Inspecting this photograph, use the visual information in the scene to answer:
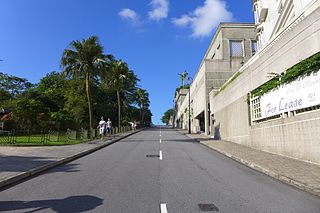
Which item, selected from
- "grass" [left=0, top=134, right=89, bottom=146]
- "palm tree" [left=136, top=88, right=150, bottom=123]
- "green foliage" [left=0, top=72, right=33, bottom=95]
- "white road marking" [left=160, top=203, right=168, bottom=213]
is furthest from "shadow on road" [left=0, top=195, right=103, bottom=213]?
"palm tree" [left=136, top=88, right=150, bottom=123]

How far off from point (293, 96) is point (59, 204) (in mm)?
9845

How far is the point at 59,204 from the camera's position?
6328 mm

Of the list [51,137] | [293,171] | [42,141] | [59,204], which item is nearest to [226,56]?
[51,137]

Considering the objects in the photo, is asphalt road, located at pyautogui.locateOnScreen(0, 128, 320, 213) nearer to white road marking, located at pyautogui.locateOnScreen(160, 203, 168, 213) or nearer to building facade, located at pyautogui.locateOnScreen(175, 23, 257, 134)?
white road marking, located at pyautogui.locateOnScreen(160, 203, 168, 213)

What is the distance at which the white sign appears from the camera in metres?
10.5

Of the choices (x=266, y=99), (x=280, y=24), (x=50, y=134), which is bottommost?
(x=50, y=134)

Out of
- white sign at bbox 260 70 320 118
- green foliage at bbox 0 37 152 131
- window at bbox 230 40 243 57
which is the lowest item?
white sign at bbox 260 70 320 118

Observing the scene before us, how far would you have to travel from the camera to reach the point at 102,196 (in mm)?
6953

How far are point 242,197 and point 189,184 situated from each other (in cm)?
178

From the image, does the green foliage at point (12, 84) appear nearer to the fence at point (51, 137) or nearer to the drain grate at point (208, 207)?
the fence at point (51, 137)

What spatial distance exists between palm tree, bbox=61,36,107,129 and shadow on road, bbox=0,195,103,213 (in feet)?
74.7

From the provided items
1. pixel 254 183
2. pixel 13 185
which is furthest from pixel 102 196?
pixel 254 183

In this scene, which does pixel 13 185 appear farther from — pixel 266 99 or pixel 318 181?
pixel 266 99

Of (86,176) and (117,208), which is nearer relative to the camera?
(117,208)
